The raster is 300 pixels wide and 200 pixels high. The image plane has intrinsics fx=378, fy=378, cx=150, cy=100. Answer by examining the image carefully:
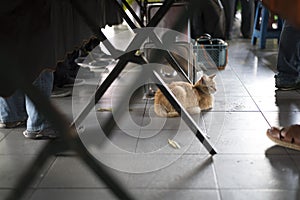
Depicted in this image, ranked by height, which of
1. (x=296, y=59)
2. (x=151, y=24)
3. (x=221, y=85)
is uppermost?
(x=151, y=24)

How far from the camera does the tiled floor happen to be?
1416mm

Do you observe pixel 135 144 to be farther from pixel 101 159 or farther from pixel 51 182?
pixel 51 182

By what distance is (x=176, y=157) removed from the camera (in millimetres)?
1675

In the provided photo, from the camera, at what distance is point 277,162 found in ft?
5.31

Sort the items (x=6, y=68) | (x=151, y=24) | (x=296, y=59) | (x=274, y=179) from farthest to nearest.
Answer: (x=296, y=59) < (x=274, y=179) < (x=151, y=24) < (x=6, y=68)

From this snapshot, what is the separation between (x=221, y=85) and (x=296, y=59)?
545mm

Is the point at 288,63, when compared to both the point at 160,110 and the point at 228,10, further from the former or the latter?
the point at 228,10

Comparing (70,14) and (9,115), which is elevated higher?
(70,14)

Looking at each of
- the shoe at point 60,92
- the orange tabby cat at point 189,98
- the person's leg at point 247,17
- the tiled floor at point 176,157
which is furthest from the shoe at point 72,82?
the person's leg at point 247,17

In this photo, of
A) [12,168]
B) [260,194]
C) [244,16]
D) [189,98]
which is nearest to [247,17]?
[244,16]

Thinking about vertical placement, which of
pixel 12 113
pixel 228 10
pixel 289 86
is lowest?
pixel 289 86

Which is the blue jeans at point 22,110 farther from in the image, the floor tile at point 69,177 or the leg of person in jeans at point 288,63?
the leg of person in jeans at point 288,63

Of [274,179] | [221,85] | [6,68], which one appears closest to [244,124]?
[274,179]

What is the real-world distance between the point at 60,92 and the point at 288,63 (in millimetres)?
1568
